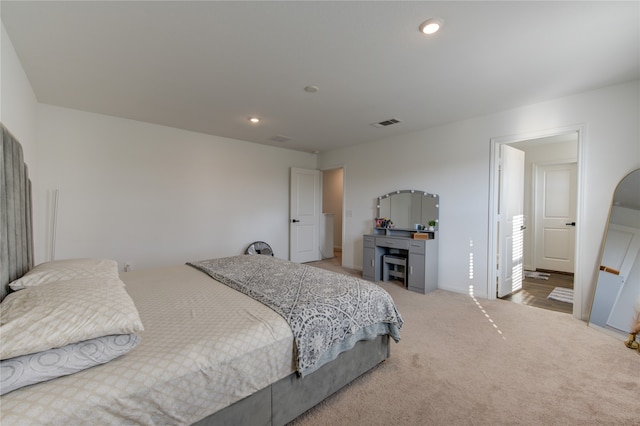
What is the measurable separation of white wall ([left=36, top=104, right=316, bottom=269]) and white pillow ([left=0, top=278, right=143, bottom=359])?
281cm

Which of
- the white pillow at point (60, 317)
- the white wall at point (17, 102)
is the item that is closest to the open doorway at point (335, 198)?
the white wall at point (17, 102)

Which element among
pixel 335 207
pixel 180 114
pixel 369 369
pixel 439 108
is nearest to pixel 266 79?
pixel 180 114

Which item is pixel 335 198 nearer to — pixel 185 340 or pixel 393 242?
pixel 393 242

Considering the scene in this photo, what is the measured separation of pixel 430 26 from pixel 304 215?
4.27 meters

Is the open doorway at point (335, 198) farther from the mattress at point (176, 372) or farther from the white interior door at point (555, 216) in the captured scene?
the mattress at point (176, 372)

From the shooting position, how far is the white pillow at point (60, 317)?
924 mm

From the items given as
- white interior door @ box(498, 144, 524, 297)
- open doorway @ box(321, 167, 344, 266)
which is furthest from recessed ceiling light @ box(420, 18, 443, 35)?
open doorway @ box(321, 167, 344, 266)

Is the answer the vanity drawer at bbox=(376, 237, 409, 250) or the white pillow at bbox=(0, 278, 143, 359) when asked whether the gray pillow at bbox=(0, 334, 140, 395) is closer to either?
the white pillow at bbox=(0, 278, 143, 359)

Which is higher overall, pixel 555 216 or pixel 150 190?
pixel 150 190

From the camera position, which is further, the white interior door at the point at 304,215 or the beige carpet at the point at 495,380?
the white interior door at the point at 304,215

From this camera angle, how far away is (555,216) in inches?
198

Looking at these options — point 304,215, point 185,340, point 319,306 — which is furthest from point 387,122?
point 185,340

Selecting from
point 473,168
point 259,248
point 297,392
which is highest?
point 473,168

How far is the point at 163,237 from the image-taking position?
4.09 metres
